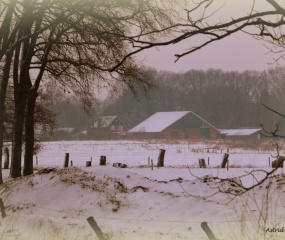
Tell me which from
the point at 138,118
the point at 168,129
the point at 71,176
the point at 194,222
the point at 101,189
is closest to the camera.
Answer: the point at 194,222

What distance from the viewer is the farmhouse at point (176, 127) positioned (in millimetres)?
77500

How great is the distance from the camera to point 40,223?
10.2 meters

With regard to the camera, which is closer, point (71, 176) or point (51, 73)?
point (71, 176)

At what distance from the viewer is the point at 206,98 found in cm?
8869

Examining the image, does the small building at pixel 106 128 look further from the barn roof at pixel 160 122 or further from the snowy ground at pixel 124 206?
the snowy ground at pixel 124 206

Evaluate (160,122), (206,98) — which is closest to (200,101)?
(206,98)

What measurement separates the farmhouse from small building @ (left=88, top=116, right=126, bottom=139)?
613 cm

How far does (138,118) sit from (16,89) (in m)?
71.1

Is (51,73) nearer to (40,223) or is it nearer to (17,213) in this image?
(17,213)

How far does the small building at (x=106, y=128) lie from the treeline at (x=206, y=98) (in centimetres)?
293

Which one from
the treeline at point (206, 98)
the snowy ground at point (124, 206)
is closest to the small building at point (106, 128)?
the treeline at point (206, 98)

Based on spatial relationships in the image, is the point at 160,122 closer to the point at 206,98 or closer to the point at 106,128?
the point at 106,128

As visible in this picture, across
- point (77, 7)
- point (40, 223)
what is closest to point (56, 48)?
point (77, 7)

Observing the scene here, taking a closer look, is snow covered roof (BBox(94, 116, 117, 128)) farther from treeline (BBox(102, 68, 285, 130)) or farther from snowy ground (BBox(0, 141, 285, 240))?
snowy ground (BBox(0, 141, 285, 240))
